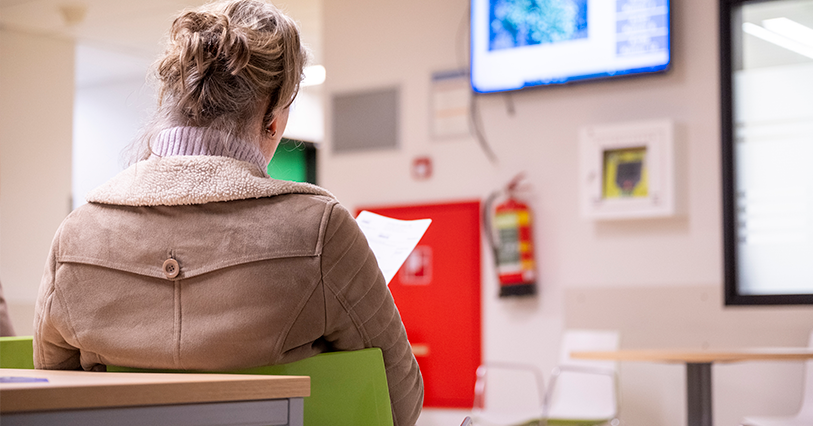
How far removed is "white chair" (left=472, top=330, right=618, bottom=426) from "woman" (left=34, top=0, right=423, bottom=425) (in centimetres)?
317

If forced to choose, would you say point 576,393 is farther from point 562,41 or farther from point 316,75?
point 316,75

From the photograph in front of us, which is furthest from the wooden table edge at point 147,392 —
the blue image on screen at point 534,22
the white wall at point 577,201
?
the blue image on screen at point 534,22

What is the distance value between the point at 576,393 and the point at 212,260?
149 inches

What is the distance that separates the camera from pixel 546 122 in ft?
17.5

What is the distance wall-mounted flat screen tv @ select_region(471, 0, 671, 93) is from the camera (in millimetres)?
4914

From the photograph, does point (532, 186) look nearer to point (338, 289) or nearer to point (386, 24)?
point (386, 24)

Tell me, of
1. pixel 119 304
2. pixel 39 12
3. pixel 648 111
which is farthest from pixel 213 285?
pixel 39 12

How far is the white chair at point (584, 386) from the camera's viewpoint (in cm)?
437

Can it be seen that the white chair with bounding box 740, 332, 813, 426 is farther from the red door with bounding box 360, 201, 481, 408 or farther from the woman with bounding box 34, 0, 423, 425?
the woman with bounding box 34, 0, 423, 425

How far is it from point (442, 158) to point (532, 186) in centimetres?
70

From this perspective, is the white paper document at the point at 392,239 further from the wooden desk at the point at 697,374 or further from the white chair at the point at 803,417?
the white chair at the point at 803,417

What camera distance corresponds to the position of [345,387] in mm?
1278

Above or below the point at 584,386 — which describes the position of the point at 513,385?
below

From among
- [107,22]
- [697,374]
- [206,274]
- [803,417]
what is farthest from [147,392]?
[107,22]
